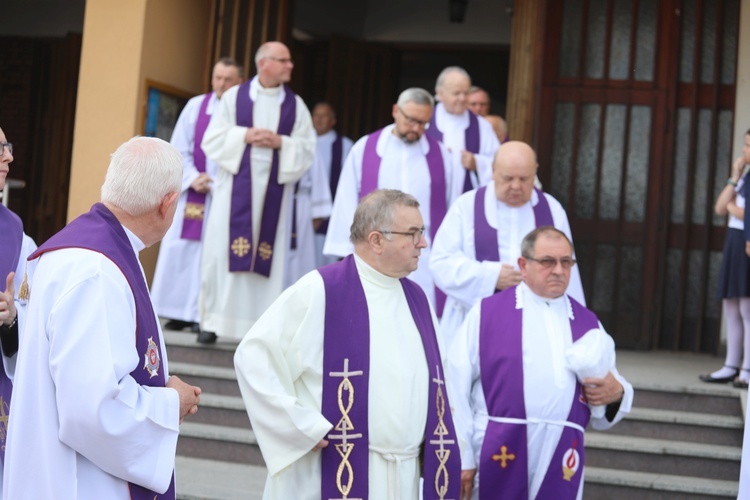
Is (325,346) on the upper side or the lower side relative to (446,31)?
lower

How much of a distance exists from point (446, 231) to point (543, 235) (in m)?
1.26

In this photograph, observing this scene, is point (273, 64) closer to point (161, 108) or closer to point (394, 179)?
point (394, 179)

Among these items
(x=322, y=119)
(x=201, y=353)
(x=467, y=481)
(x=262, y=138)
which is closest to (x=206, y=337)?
(x=201, y=353)

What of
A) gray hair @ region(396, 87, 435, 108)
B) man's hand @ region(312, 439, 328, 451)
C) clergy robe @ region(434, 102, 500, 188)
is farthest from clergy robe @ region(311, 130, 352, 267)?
man's hand @ region(312, 439, 328, 451)

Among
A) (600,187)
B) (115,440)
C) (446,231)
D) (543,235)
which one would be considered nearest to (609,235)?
(600,187)

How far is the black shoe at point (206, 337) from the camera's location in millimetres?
8039

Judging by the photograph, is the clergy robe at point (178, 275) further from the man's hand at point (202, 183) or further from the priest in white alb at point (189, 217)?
the man's hand at point (202, 183)

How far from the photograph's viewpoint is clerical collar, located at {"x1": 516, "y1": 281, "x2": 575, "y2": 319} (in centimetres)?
536

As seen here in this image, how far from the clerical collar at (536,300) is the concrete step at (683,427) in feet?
7.08

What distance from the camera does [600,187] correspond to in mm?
9641

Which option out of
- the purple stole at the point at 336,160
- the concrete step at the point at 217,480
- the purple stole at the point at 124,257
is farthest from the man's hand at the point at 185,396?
the purple stole at the point at 336,160

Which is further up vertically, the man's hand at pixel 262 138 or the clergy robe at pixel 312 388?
the man's hand at pixel 262 138

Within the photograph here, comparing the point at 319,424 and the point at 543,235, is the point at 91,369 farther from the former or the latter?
the point at 543,235

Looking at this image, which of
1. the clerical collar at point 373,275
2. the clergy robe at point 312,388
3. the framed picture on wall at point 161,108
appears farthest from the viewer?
the framed picture on wall at point 161,108
